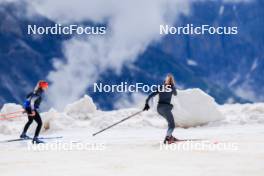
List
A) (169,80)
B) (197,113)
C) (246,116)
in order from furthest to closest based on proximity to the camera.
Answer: (246,116)
(197,113)
(169,80)

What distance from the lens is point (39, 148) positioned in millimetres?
14258

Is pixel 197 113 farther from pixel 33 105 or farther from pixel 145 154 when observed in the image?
pixel 145 154

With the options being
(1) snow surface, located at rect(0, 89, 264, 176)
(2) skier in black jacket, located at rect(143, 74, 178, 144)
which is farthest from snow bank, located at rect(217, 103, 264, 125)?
(2) skier in black jacket, located at rect(143, 74, 178, 144)

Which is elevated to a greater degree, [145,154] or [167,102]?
[167,102]

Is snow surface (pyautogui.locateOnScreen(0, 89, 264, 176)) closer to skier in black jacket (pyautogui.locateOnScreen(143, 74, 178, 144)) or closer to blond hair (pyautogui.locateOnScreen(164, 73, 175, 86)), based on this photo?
skier in black jacket (pyautogui.locateOnScreen(143, 74, 178, 144))

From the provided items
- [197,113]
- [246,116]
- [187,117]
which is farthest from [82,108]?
A: [246,116]

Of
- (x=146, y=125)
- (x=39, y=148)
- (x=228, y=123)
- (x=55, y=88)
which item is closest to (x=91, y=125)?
(x=146, y=125)

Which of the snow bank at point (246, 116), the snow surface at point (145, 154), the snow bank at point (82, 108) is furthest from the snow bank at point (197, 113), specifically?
the snow bank at point (82, 108)

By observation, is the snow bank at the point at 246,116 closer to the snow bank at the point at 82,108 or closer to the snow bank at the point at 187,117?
the snow bank at the point at 187,117

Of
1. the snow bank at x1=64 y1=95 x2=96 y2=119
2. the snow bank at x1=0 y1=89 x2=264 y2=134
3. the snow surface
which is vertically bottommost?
the snow surface

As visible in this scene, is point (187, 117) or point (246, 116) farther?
point (246, 116)

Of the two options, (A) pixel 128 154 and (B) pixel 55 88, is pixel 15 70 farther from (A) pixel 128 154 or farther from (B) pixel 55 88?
(A) pixel 128 154

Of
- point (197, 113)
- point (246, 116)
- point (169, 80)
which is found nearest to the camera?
point (169, 80)

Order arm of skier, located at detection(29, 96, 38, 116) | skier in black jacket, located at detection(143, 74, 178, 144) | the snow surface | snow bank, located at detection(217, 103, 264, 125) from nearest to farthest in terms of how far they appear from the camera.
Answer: the snow surface → skier in black jacket, located at detection(143, 74, 178, 144) → arm of skier, located at detection(29, 96, 38, 116) → snow bank, located at detection(217, 103, 264, 125)
